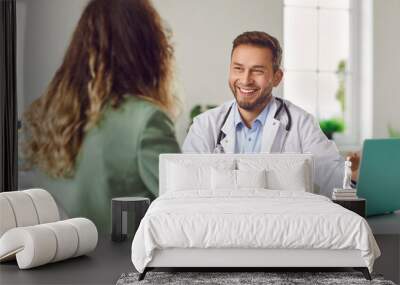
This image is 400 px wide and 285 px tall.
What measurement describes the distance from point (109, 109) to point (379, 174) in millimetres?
2856

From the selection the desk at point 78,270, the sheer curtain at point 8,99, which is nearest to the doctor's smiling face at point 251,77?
the desk at point 78,270

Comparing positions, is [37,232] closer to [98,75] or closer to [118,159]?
[118,159]

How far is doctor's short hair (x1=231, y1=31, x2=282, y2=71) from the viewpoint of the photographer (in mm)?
7258

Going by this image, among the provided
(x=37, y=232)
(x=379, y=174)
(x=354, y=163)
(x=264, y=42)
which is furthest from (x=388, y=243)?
(x=37, y=232)

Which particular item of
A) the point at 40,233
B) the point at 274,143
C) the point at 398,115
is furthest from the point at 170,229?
the point at 398,115

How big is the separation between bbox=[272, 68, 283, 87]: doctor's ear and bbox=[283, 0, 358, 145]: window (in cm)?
7

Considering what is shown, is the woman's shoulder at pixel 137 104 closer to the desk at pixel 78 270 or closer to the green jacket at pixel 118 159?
the green jacket at pixel 118 159

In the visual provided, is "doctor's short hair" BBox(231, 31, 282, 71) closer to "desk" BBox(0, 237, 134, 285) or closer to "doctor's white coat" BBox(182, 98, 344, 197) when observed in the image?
"doctor's white coat" BBox(182, 98, 344, 197)

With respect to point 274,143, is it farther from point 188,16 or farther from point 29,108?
point 29,108

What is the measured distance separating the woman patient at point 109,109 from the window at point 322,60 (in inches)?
52.7

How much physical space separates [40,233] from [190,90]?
257cm

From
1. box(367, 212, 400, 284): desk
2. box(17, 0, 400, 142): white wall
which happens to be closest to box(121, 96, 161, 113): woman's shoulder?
box(17, 0, 400, 142): white wall

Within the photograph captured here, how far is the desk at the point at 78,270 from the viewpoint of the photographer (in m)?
4.97

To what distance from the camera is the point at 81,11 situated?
7.21 m
